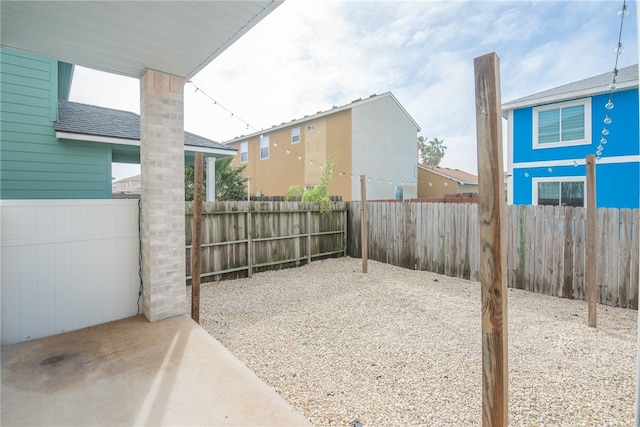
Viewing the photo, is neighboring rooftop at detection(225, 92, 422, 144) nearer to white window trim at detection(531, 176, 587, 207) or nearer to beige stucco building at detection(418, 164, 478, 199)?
beige stucco building at detection(418, 164, 478, 199)

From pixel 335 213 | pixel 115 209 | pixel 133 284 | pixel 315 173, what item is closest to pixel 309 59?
pixel 335 213

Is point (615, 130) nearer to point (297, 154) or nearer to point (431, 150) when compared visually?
point (297, 154)

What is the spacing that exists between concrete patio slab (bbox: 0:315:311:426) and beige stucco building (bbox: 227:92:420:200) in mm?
11075

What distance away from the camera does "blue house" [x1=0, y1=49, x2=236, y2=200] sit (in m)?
5.29

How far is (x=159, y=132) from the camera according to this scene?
366 centimetres

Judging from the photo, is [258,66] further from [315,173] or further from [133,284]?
[315,173]

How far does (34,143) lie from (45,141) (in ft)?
0.54

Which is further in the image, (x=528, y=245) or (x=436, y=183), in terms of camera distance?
(x=436, y=183)

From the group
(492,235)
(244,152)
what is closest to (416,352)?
(492,235)

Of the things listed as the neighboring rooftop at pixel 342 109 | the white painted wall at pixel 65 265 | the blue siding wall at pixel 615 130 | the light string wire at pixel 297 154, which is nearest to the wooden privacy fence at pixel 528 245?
the light string wire at pixel 297 154

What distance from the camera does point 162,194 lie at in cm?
371

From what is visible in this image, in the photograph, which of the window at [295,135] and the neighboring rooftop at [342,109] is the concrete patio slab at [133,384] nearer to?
the neighboring rooftop at [342,109]

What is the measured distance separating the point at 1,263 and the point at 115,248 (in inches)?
38.4

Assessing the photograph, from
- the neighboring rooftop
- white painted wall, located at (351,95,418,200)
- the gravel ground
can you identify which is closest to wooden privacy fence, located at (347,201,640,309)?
the gravel ground
